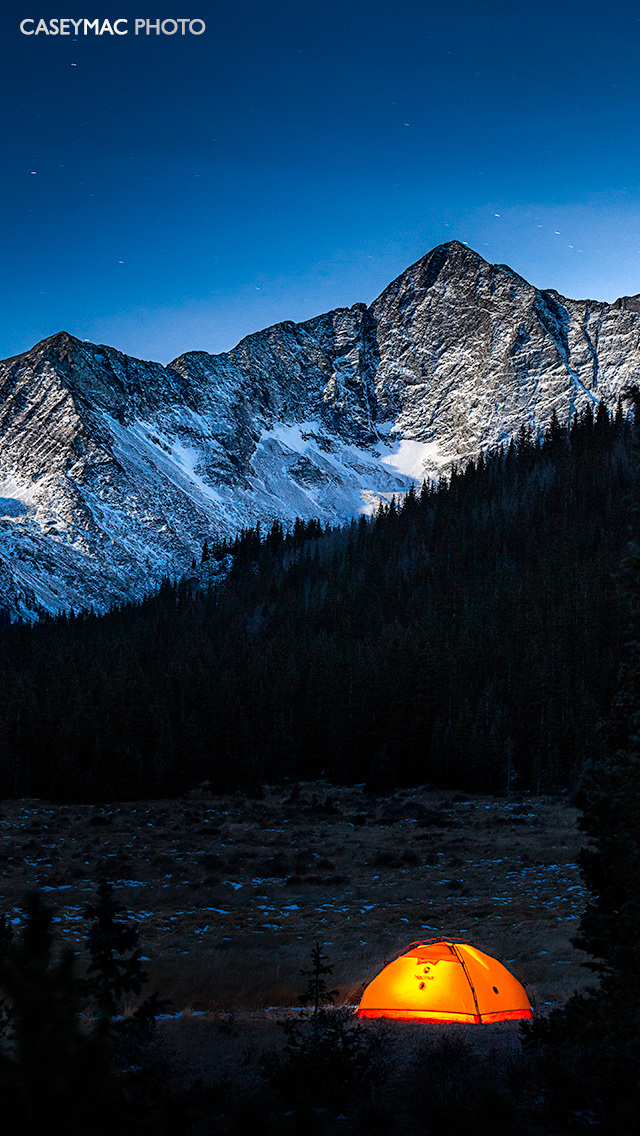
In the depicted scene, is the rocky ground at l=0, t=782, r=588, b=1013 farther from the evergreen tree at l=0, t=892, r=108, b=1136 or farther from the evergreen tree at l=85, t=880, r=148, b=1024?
the evergreen tree at l=0, t=892, r=108, b=1136

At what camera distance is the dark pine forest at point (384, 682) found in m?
68.6

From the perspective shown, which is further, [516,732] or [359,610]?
[359,610]

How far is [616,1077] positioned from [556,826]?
38291 mm

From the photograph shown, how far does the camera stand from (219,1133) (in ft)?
30.8

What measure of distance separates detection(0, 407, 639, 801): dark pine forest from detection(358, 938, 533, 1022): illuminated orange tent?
106 feet

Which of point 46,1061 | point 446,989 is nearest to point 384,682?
point 446,989

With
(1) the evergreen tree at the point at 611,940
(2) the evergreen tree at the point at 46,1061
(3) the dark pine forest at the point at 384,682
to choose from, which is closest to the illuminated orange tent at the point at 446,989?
(1) the evergreen tree at the point at 611,940

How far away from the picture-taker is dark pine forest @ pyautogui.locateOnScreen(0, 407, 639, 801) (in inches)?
2702

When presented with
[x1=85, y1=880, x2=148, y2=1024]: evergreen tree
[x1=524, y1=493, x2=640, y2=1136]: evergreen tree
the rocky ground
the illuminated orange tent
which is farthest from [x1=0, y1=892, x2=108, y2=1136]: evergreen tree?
the rocky ground

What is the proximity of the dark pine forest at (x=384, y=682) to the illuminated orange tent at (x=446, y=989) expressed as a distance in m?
32.4

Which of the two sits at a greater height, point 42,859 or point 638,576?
point 638,576

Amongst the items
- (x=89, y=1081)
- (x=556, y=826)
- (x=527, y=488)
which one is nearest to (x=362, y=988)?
(x=89, y=1081)

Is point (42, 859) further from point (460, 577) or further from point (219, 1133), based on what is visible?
point (460, 577)

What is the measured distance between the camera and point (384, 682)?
270 ft
